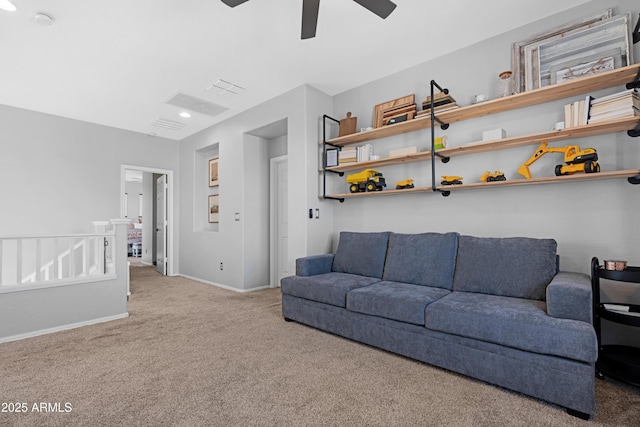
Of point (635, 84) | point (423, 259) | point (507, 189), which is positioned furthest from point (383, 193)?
point (635, 84)

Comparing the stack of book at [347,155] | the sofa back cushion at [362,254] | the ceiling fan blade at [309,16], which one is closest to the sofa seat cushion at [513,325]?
the sofa back cushion at [362,254]

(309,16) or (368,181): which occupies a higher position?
(309,16)

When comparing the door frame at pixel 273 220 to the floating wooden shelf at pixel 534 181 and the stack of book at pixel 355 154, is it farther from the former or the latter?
the floating wooden shelf at pixel 534 181

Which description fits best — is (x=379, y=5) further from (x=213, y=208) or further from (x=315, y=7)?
→ (x=213, y=208)

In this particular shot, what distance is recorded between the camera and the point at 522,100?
2557mm

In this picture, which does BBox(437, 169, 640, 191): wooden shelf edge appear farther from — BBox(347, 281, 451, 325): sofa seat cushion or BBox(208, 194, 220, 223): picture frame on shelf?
BBox(208, 194, 220, 223): picture frame on shelf

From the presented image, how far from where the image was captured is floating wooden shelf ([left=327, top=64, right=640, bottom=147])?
85.2 inches

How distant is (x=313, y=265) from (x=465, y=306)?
1577 millimetres

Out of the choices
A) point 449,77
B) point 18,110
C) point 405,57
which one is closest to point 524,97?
point 449,77

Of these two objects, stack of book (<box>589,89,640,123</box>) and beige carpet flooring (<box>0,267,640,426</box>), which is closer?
beige carpet flooring (<box>0,267,640,426</box>)

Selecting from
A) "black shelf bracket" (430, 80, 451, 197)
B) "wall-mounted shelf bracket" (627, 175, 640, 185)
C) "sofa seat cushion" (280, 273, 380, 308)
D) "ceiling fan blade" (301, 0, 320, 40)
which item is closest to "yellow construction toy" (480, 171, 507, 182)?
"black shelf bracket" (430, 80, 451, 197)

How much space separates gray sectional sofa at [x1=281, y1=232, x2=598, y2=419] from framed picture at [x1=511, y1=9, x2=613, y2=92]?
1.33m

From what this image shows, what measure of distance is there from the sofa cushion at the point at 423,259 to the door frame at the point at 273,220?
2354 mm

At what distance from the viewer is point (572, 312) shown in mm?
1722
